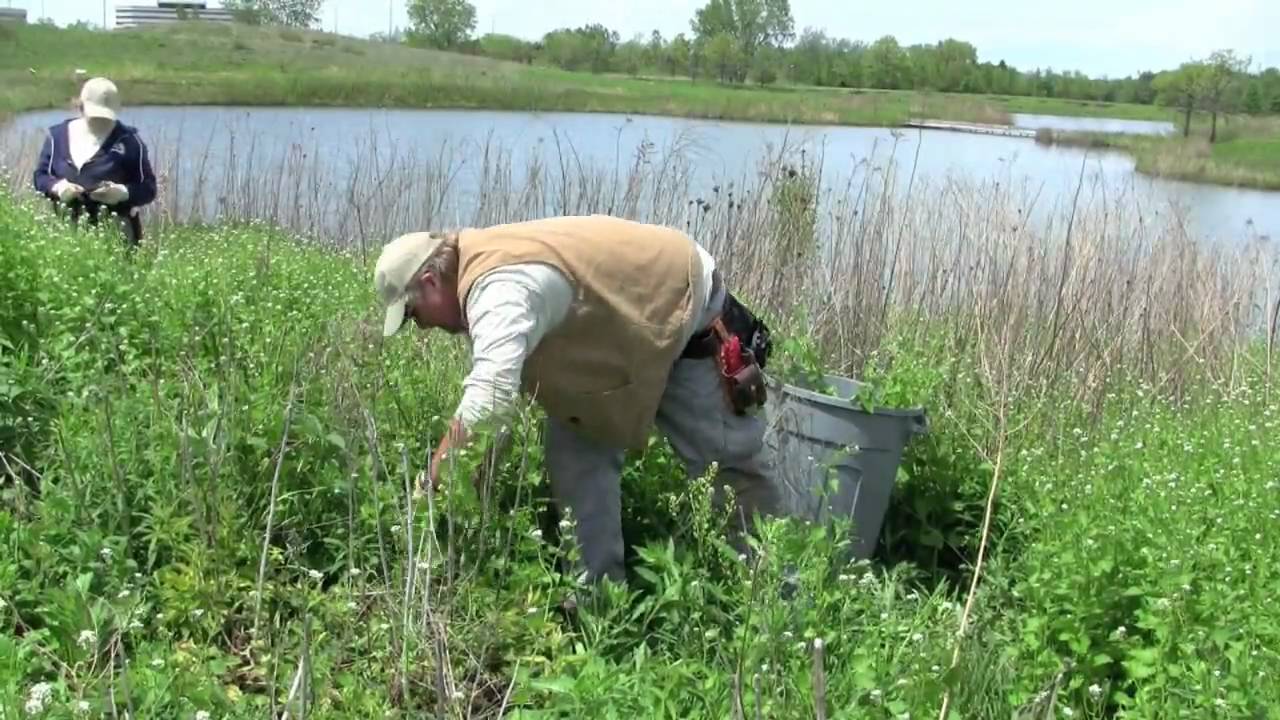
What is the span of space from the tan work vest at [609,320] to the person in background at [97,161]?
3.69 meters

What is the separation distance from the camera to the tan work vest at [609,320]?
2986 mm

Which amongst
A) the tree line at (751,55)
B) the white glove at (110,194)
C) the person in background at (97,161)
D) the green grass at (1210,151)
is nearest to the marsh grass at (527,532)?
the white glove at (110,194)

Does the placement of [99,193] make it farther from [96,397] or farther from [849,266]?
[849,266]

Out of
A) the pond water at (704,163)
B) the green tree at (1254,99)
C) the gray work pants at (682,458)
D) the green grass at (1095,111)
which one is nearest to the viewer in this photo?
the gray work pants at (682,458)

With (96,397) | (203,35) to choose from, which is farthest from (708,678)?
(203,35)

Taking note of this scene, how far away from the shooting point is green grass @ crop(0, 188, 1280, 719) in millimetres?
2338

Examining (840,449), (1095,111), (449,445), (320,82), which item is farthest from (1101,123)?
(449,445)

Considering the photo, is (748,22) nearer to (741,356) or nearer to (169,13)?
(169,13)

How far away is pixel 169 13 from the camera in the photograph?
6706cm

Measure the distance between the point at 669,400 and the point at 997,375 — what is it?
6.93 ft

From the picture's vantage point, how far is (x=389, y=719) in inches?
83.7

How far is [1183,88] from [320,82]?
30.6m

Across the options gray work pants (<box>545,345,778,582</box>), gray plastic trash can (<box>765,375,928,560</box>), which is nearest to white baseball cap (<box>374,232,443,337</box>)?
gray work pants (<box>545,345,778,582</box>)

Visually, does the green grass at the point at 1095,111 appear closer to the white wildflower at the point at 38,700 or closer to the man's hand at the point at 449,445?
the man's hand at the point at 449,445
